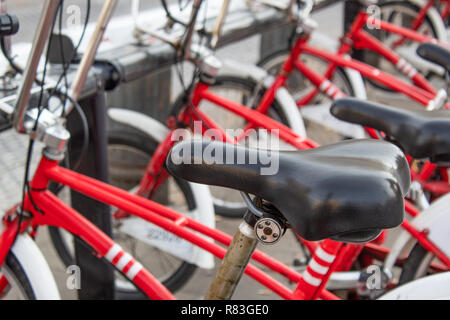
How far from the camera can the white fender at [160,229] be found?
108 inches

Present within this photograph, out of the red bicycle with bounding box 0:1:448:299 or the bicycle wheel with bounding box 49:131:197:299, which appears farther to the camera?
the bicycle wheel with bounding box 49:131:197:299

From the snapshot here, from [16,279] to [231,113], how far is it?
6.28 feet

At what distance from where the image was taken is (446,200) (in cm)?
215

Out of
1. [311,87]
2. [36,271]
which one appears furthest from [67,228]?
[311,87]

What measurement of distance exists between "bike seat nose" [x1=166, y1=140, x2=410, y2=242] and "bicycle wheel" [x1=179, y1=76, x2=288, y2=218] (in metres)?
2.27

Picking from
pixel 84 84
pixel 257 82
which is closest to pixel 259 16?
pixel 257 82

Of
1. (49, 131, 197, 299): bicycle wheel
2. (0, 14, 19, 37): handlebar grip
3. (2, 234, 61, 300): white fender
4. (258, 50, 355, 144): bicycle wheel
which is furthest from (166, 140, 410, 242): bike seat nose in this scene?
(258, 50, 355, 144): bicycle wheel

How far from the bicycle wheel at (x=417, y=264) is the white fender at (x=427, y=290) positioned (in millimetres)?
603

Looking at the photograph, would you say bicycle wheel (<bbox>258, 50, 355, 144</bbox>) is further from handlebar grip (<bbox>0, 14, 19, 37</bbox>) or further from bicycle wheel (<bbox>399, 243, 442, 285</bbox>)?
handlebar grip (<bbox>0, 14, 19, 37</bbox>)

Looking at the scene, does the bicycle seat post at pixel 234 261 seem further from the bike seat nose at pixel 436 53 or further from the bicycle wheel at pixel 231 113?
the bicycle wheel at pixel 231 113

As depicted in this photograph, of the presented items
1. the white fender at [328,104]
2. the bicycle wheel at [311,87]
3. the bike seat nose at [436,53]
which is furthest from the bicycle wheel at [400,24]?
the bike seat nose at [436,53]

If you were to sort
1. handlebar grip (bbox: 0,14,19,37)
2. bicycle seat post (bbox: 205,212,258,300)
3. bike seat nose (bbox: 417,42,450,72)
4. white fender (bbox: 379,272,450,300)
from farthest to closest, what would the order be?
bike seat nose (bbox: 417,42,450,72)
handlebar grip (bbox: 0,14,19,37)
white fender (bbox: 379,272,450,300)
bicycle seat post (bbox: 205,212,258,300)

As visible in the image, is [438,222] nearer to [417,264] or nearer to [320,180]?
[417,264]

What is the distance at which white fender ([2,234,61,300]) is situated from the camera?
1.92 m
